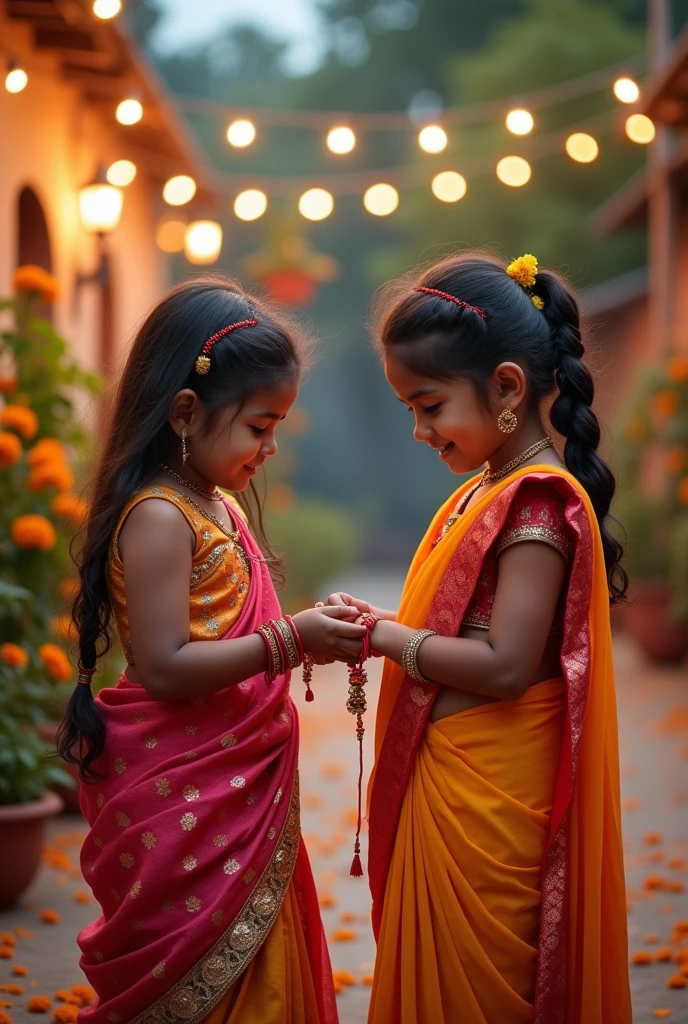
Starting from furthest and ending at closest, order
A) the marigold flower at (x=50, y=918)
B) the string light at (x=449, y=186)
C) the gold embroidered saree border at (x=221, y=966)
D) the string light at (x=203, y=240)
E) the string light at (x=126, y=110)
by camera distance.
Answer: the string light at (x=203, y=240)
the string light at (x=449, y=186)
the string light at (x=126, y=110)
the marigold flower at (x=50, y=918)
the gold embroidered saree border at (x=221, y=966)

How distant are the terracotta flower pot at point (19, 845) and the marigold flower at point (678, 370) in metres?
7.01

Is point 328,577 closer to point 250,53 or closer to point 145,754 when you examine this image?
point 145,754

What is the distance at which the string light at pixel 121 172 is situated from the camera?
24.0 ft

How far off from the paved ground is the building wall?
250cm

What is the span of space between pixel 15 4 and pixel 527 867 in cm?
553

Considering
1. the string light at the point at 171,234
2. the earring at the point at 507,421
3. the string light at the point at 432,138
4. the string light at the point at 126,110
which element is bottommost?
the earring at the point at 507,421

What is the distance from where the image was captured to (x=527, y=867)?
97.7 inches

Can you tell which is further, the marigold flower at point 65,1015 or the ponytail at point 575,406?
the marigold flower at point 65,1015

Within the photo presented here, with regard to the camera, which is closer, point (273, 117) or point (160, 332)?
point (160, 332)

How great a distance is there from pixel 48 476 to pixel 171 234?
28.4ft

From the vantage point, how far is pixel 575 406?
2598mm

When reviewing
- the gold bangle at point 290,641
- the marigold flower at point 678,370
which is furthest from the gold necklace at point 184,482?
the marigold flower at point 678,370

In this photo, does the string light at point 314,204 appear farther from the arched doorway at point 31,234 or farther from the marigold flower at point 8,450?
the marigold flower at point 8,450

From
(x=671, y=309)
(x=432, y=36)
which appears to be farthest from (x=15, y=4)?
(x=432, y=36)
